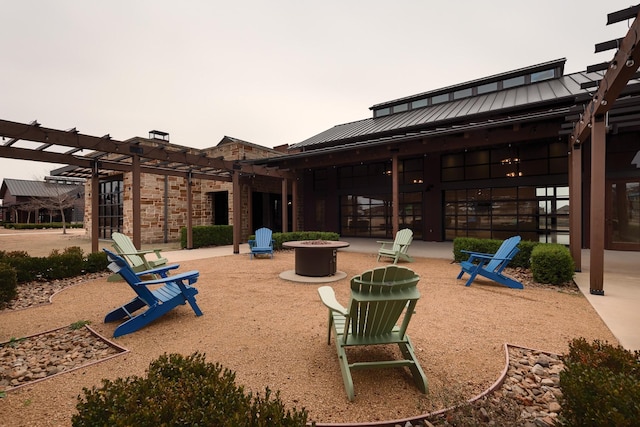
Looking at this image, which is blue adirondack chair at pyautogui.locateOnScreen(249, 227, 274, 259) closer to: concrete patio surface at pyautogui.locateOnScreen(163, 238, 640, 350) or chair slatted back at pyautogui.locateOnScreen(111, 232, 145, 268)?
→ concrete patio surface at pyautogui.locateOnScreen(163, 238, 640, 350)

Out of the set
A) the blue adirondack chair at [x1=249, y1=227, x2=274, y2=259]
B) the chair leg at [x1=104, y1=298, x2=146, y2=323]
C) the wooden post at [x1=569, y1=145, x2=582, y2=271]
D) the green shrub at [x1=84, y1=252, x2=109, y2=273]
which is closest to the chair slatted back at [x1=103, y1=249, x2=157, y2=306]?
the chair leg at [x1=104, y1=298, x2=146, y2=323]

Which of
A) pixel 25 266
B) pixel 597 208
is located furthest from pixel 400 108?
pixel 25 266

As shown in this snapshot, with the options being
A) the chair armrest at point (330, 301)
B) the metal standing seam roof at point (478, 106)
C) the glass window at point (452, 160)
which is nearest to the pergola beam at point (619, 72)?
the chair armrest at point (330, 301)

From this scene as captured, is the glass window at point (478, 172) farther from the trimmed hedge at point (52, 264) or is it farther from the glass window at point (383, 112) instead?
the trimmed hedge at point (52, 264)

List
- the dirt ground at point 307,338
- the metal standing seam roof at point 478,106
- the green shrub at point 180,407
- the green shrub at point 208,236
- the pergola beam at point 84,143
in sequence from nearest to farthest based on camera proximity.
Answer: the green shrub at point 180,407
the dirt ground at point 307,338
the pergola beam at point 84,143
the metal standing seam roof at point 478,106
the green shrub at point 208,236

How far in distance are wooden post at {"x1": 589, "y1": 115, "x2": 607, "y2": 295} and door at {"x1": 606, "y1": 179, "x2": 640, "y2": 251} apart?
709 centimetres

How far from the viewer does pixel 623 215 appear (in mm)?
9852

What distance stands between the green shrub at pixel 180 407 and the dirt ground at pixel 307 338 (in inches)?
33.8

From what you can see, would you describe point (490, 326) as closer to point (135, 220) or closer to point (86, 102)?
point (135, 220)

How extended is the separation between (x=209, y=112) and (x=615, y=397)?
2836 cm

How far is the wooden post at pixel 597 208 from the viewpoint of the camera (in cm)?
482

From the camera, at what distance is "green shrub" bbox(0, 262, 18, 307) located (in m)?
4.33

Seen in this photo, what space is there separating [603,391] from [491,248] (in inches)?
263

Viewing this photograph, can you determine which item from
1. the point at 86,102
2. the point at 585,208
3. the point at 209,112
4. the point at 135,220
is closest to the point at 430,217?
the point at 585,208
